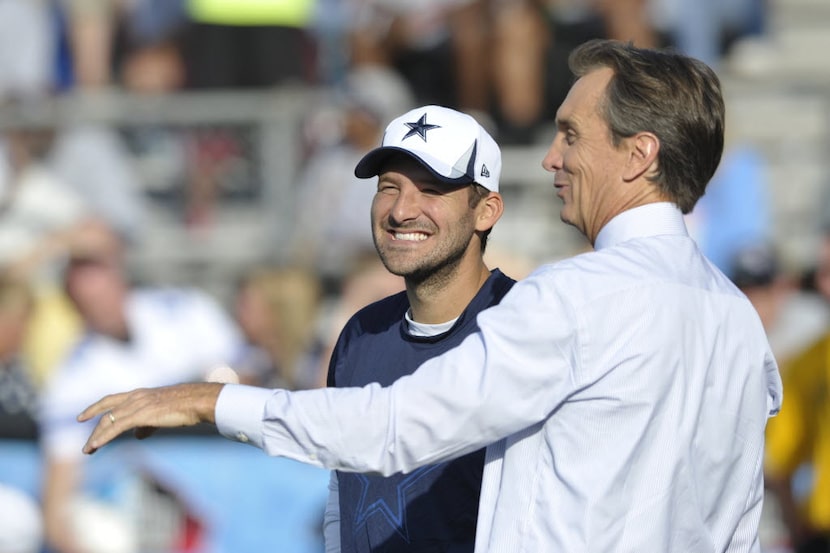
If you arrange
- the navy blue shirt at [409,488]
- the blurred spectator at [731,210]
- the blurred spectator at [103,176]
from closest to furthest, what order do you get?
1. the navy blue shirt at [409,488]
2. the blurred spectator at [731,210]
3. the blurred spectator at [103,176]

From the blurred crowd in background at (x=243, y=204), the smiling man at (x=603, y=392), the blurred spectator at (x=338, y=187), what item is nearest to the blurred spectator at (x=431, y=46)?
the blurred crowd in background at (x=243, y=204)

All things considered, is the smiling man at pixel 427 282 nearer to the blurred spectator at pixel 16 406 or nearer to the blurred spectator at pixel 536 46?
the blurred spectator at pixel 16 406

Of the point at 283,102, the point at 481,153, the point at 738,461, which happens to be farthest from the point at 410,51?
the point at 738,461

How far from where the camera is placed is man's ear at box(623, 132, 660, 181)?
2924 millimetres

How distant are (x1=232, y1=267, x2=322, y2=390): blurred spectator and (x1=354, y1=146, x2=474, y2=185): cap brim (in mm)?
3879

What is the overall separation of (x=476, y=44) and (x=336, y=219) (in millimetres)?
1685

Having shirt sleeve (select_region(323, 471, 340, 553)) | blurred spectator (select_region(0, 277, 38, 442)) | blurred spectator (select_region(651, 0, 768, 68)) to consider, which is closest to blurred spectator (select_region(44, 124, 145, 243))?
blurred spectator (select_region(0, 277, 38, 442))

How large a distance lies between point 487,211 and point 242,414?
0.96 metres

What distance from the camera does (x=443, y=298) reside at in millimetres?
3379

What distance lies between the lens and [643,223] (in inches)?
117

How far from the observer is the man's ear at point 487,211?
3428mm

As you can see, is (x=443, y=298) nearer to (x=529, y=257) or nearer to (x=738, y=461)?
(x=738, y=461)

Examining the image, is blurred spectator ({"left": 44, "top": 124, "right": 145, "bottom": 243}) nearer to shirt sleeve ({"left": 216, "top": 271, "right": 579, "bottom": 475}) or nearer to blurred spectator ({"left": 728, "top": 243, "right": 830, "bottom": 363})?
blurred spectator ({"left": 728, "top": 243, "right": 830, "bottom": 363})

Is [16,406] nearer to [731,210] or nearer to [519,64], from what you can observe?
[519,64]
